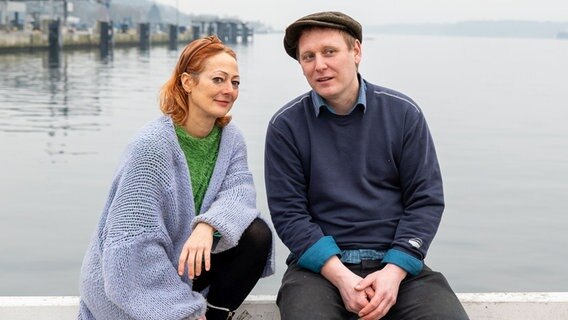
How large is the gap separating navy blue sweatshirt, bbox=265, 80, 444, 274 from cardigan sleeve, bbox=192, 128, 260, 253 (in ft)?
0.32

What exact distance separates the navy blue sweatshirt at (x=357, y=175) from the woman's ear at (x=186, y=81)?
301 mm

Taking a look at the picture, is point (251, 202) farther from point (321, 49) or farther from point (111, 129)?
point (111, 129)

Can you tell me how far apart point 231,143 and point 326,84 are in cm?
36

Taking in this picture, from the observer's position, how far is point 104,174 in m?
12.4

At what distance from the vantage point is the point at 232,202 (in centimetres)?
260

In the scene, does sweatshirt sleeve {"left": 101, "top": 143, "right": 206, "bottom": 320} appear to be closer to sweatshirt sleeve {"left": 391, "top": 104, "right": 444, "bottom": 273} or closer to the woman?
the woman

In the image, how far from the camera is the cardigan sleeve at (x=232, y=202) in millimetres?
2523

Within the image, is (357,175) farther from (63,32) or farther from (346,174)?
(63,32)

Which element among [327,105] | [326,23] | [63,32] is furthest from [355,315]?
[63,32]

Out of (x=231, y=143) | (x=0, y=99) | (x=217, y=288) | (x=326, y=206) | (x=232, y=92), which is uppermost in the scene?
(x=232, y=92)

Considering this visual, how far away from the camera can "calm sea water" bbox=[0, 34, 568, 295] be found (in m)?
7.77

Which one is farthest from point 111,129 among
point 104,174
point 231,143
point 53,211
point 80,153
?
point 231,143

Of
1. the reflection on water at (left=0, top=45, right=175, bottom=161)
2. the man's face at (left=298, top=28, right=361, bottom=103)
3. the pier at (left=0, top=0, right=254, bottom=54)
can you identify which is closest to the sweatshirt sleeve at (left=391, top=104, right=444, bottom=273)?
the man's face at (left=298, top=28, right=361, bottom=103)

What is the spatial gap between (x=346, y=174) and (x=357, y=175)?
35 millimetres
